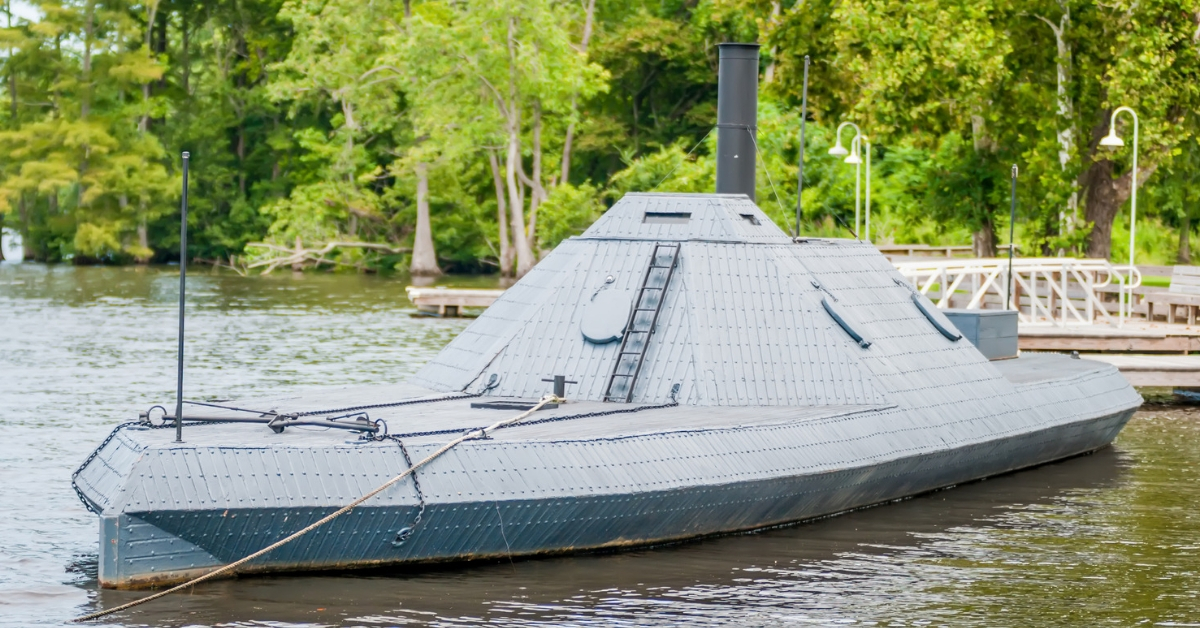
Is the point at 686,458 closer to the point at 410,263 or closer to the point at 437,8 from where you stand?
the point at 437,8

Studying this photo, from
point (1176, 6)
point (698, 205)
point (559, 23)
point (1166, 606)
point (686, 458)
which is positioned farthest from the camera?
point (559, 23)

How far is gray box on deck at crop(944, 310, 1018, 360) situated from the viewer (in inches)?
792

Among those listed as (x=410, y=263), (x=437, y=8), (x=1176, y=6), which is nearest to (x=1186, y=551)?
(x=1176, y=6)

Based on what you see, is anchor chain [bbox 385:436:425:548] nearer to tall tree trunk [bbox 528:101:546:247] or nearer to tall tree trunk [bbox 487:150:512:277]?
tall tree trunk [bbox 528:101:546:247]

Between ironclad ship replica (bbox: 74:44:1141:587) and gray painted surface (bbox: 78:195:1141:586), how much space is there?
21 mm

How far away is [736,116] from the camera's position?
1839cm

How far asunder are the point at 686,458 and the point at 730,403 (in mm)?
1765

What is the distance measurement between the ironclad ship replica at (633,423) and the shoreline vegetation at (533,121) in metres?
17.1

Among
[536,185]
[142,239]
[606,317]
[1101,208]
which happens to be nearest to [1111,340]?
[1101,208]

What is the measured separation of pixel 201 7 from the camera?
7100 cm

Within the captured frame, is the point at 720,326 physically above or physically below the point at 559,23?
below

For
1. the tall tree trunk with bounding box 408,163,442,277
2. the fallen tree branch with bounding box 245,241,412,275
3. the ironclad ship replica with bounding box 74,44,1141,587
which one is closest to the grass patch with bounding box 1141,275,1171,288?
the ironclad ship replica with bounding box 74,44,1141,587

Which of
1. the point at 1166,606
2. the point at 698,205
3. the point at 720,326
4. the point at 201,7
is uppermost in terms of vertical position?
the point at 201,7

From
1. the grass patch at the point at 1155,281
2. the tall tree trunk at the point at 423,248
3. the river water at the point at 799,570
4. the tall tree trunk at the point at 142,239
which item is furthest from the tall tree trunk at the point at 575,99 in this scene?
the river water at the point at 799,570
